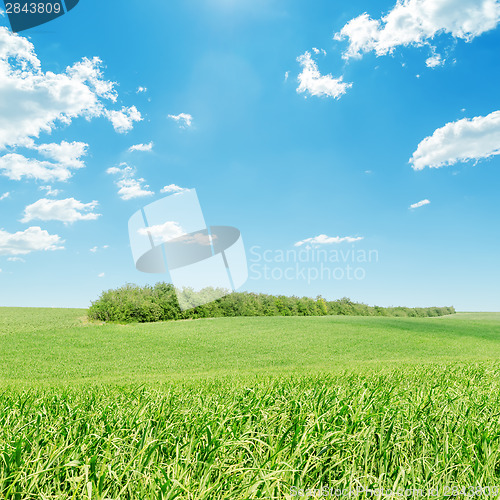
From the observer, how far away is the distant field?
18594mm

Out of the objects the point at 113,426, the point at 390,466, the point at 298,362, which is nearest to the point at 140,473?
the point at 113,426

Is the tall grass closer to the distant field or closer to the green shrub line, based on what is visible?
the distant field

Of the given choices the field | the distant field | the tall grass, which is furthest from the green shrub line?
the tall grass

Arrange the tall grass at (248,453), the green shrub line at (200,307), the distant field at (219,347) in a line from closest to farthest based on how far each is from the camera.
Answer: the tall grass at (248,453) → the distant field at (219,347) → the green shrub line at (200,307)

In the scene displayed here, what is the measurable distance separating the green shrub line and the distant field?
10552 mm

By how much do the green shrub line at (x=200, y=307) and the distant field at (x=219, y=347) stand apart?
10552 millimetres

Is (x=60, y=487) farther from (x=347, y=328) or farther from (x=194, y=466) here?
(x=347, y=328)

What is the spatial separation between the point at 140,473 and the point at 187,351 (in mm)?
22447

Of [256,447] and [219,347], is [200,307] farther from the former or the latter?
[256,447]

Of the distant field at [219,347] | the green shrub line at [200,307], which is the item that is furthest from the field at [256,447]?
the green shrub line at [200,307]

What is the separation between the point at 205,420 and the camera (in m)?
2.88

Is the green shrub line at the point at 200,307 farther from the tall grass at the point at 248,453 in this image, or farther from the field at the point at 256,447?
the tall grass at the point at 248,453

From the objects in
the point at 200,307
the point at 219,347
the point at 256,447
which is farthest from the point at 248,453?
the point at 200,307

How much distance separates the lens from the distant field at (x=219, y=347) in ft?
61.0
